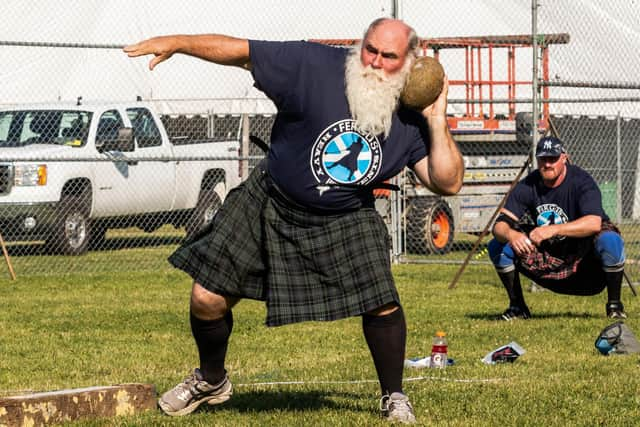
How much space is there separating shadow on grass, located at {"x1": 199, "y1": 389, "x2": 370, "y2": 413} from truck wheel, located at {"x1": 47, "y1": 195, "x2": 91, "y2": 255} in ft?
26.7

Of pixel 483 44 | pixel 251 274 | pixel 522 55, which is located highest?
pixel 251 274

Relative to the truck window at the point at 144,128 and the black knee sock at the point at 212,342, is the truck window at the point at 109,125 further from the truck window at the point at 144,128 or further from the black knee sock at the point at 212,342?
the black knee sock at the point at 212,342

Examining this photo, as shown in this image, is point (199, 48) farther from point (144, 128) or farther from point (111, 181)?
point (144, 128)

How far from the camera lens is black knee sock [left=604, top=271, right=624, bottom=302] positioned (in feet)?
27.4

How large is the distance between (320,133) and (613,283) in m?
4.34

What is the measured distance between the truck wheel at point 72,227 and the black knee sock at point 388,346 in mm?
9114

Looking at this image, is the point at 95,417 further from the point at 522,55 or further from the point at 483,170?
the point at 522,55

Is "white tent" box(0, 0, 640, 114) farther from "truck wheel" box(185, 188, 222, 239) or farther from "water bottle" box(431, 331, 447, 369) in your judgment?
"water bottle" box(431, 331, 447, 369)

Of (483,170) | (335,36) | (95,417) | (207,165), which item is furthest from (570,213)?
(335,36)

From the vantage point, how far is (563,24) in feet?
83.8

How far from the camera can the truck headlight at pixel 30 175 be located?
1325cm

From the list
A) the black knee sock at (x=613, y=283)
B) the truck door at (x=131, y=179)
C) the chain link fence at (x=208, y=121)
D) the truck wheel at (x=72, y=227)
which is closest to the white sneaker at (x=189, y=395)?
A: the black knee sock at (x=613, y=283)

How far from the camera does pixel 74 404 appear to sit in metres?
4.81

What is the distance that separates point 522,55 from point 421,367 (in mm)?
20576
